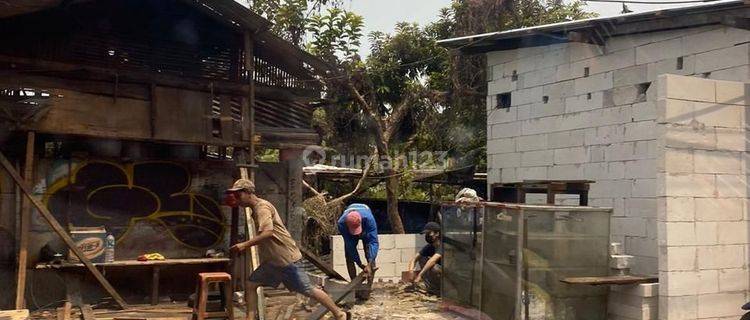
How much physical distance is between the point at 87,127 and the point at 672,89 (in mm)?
7124

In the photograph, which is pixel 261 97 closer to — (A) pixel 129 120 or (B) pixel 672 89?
(A) pixel 129 120

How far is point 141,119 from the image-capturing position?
29.1 feet

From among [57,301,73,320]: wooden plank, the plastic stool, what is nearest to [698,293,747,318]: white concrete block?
the plastic stool

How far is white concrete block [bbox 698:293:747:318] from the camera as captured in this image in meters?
7.19

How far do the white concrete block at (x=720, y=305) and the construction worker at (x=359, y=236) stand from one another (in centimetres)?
399

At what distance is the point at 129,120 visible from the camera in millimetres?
8773

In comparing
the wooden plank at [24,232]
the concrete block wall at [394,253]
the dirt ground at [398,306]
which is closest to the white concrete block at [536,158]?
the concrete block wall at [394,253]

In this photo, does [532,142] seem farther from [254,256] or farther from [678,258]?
[254,256]

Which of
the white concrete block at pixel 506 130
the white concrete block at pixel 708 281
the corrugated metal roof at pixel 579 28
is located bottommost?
the white concrete block at pixel 708 281

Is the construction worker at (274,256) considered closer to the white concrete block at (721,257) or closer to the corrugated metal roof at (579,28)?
the white concrete block at (721,257)

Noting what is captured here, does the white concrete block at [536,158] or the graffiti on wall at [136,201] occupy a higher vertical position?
the white concrete block at [536,158]

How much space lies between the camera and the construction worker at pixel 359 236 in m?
8.95

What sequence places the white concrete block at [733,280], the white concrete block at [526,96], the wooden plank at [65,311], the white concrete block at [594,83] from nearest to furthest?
the white concrete block at [733,280] < the wooden plank at [65,311] < the white concrete block at [594,83] < the white concrete block at [526,96]

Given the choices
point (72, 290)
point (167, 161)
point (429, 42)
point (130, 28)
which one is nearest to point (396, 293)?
point (167, 161)
